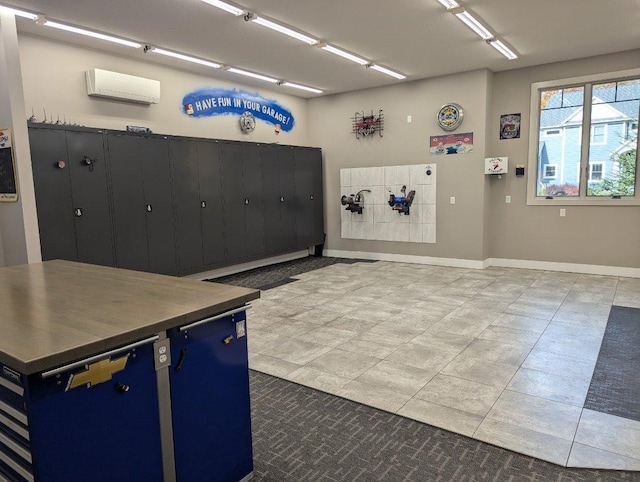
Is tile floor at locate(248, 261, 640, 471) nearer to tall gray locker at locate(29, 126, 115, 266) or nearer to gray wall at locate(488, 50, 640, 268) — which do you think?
gray wall at locate(488, 50, 640, 268)

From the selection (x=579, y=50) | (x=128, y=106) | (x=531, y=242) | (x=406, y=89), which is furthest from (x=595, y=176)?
(x=128, y=106)

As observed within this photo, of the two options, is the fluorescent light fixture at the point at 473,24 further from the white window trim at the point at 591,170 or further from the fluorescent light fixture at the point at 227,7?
the white window trim at the point at 591,170

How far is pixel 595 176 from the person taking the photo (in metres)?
6.59

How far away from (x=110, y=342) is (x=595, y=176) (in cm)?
719

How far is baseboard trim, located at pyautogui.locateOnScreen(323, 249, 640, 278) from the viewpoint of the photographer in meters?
6.51

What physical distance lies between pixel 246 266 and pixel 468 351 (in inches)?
184

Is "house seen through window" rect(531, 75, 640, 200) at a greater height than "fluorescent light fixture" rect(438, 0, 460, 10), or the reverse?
"fluorescent light fixture" rect(438, 0, 460, 10)

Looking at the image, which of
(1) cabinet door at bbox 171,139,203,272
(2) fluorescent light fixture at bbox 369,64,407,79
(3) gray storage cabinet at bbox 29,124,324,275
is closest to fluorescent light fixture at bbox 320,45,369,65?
(2) fluorescent light fixture at bbox 369,64,407,79

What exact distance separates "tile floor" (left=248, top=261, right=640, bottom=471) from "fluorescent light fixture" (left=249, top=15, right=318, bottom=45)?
3192 mm

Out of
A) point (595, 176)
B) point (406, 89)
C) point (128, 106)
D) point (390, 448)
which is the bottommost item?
point (390, 448)

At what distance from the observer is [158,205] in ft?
19.2

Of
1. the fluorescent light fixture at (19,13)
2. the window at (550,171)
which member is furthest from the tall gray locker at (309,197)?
the fluorescent light fixture at (19,13)

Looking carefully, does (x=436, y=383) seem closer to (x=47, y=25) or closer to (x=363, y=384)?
(x=363, y=384)

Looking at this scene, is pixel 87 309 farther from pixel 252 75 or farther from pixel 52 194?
pixel 252 75
